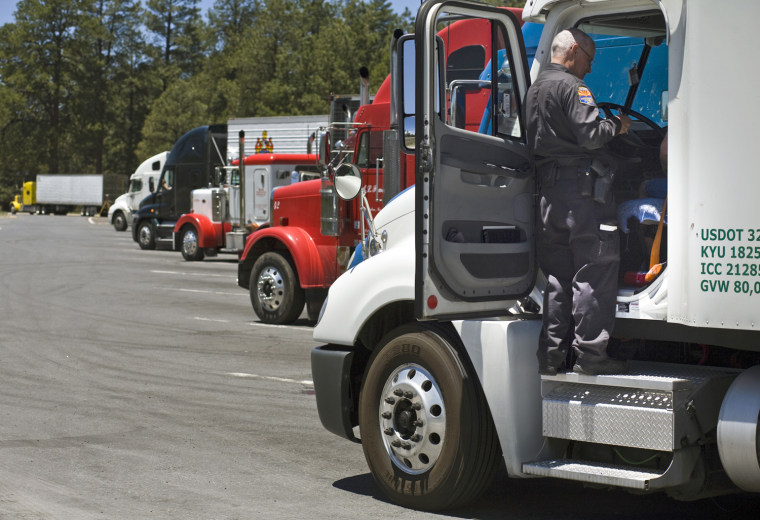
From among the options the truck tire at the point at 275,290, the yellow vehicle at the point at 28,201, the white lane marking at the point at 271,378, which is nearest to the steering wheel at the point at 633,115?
the white lane marking at the point at 271,378

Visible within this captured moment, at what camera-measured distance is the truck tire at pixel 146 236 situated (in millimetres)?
37188

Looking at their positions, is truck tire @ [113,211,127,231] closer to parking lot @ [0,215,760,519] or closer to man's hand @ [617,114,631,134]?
parking lot @ [0,215,760,519]

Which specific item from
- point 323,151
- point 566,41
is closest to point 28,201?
point 323,151

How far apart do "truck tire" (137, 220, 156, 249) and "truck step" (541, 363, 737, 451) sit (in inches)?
1271

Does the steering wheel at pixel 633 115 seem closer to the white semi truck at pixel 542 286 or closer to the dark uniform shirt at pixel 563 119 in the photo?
the white semi truck at pixel 542 286

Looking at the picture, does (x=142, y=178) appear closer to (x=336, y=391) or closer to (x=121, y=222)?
(x=121, y=222)

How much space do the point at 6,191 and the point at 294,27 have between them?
38.4 metres

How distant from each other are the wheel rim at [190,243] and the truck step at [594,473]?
84.1 ft

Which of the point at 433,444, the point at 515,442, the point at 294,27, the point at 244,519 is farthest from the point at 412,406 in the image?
the point at 294,27

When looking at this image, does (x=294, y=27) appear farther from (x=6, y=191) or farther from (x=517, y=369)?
(x=517, y=369)

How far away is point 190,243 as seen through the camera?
31062 mm

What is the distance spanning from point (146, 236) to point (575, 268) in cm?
3261

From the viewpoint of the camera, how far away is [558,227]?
5.76 m

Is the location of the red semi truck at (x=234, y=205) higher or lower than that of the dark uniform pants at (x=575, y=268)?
higher
